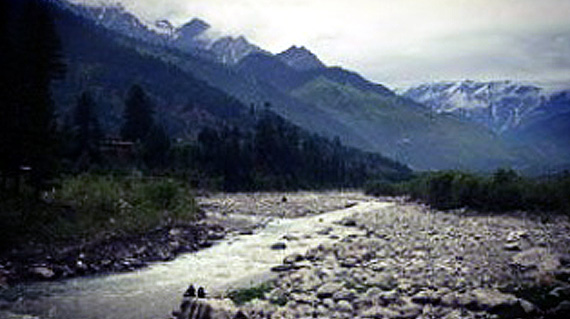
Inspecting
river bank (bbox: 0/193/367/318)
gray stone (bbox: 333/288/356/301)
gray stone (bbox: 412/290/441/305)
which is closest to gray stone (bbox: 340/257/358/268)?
river bank (bbox: 0/193/367/318)

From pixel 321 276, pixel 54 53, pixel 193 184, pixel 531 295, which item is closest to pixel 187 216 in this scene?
pixel 54 53

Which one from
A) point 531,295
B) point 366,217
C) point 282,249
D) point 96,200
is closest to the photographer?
point 531,295

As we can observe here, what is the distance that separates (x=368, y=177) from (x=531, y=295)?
6531 inches

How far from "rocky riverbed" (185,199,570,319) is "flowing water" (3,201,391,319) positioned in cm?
334

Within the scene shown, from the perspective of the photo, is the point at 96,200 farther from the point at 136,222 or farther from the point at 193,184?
the point at 193,184

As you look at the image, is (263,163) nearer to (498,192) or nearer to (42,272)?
(498,192)

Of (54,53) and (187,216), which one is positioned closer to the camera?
(54,53)

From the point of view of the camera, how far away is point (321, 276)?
26562mm

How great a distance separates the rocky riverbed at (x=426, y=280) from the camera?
18500mm

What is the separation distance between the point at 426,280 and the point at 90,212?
2889 centimetres

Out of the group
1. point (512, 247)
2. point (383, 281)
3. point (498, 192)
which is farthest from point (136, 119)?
point (383, 281)

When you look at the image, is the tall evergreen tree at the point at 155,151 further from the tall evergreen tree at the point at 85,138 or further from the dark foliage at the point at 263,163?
the tall evergreen tree at the point at 85,138

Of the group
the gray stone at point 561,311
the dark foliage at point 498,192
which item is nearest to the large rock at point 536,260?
the gray stone at point 561,311

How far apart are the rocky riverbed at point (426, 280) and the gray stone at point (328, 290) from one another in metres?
0.02
